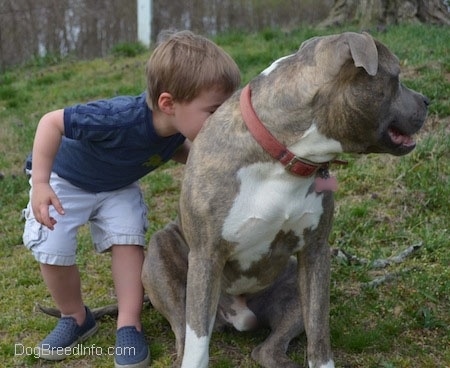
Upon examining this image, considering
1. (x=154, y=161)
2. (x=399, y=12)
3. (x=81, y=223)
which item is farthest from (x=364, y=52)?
(x=399, y=12)

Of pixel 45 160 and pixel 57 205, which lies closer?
pixel 57 205

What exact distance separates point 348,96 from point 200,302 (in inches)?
38.6

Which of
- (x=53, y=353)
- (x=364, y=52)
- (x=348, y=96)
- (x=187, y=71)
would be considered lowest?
(x=53, y=353)

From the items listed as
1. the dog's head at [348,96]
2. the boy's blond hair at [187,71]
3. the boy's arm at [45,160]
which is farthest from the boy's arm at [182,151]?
the dog's head at [348,96]

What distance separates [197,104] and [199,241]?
66cm

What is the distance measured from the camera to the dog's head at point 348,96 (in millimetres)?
2787

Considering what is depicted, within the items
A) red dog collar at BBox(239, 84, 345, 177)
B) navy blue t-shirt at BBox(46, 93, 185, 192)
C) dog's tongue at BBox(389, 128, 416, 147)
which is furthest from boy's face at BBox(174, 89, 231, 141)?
dog's tongue at BBox(389, 128, 416, 147)

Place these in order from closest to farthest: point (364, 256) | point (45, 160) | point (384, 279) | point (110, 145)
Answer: point (45, 160) → point (110, 145) → point (384, 279) → point (364, 256)

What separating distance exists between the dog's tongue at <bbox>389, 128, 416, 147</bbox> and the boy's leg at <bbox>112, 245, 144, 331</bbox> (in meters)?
1.46

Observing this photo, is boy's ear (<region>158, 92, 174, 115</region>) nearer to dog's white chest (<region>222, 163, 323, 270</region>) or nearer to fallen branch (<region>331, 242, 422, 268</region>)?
dog's white chest (<region>222, 163, 323, 270</region>)

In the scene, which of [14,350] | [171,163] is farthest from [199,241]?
[171,163]

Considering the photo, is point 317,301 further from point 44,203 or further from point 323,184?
point 44,203

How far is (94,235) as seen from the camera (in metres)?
3.95

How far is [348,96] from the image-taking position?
2789 mm
